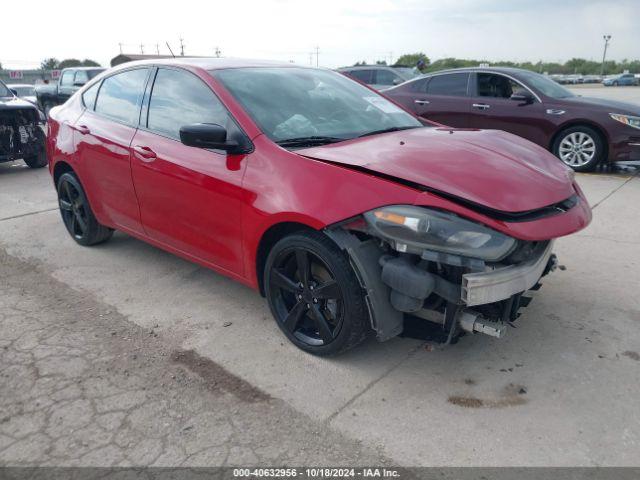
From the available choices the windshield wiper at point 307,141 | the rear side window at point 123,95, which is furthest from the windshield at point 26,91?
the windshield wiper at point 307,141

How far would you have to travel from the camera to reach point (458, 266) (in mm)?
2453

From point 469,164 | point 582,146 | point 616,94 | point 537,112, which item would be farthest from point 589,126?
point 616,94

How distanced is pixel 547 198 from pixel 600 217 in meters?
3.48

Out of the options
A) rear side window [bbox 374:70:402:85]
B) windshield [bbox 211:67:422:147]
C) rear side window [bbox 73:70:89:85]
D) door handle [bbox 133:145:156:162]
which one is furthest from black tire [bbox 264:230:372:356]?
rear side window [bbox 73:70:89:85]

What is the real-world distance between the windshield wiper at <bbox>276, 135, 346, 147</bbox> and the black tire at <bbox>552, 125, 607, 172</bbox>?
5.98 meters

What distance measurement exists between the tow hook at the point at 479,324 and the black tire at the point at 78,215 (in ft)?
11.4

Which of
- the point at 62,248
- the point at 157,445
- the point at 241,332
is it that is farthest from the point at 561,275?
the point at 62,248

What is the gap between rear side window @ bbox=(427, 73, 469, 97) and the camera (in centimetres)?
870

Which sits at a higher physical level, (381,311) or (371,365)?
(381,311)

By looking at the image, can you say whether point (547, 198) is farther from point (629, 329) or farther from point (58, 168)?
point (58, 168)

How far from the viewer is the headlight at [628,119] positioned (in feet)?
24.2

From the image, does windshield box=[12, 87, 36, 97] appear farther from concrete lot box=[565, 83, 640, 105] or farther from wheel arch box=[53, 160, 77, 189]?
concrete lot box=[565, 83, 640, 105]

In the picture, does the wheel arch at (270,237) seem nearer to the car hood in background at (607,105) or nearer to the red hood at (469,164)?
the red hood at (469,164)

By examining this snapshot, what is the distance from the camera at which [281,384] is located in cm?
276
